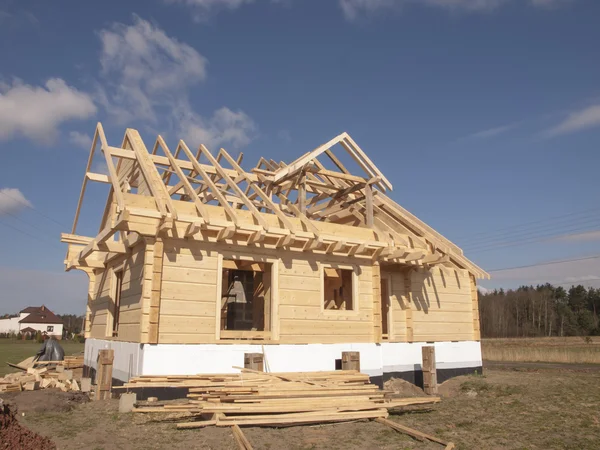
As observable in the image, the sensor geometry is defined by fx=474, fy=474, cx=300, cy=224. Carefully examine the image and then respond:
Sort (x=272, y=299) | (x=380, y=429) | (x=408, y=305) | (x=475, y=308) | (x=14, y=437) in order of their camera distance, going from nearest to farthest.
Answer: (x=14, y=437)
(x=380, y=429)
(x=272, y=299)
(x=408, y=305)
(x=475, y=308)

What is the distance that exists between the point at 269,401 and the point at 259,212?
4753mm

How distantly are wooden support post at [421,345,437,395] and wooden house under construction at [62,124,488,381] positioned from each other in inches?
47.8

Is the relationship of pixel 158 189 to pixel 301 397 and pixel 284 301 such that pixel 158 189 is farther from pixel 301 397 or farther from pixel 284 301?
pixel 301 397

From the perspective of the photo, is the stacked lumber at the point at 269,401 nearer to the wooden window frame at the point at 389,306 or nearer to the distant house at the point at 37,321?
the wooden window frame at the point at 389,306

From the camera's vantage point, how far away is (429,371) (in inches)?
513

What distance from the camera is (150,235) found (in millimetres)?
10031

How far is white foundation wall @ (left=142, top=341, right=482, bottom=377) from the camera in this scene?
995 centimetres

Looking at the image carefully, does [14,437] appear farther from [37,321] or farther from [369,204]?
[37,321]

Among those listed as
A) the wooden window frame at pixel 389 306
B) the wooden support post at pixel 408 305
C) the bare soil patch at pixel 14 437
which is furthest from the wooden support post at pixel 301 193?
the bare soil patch at pixel 14 437

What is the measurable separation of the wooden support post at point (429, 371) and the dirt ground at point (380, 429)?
1.70 meters

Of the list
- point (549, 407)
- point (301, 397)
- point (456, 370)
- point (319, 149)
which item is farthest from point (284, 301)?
point (456, 370)

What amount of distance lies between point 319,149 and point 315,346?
5.48 meters

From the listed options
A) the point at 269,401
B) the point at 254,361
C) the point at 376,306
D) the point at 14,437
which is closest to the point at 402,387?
the point at 376,306

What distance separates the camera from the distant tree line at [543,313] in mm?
65338
